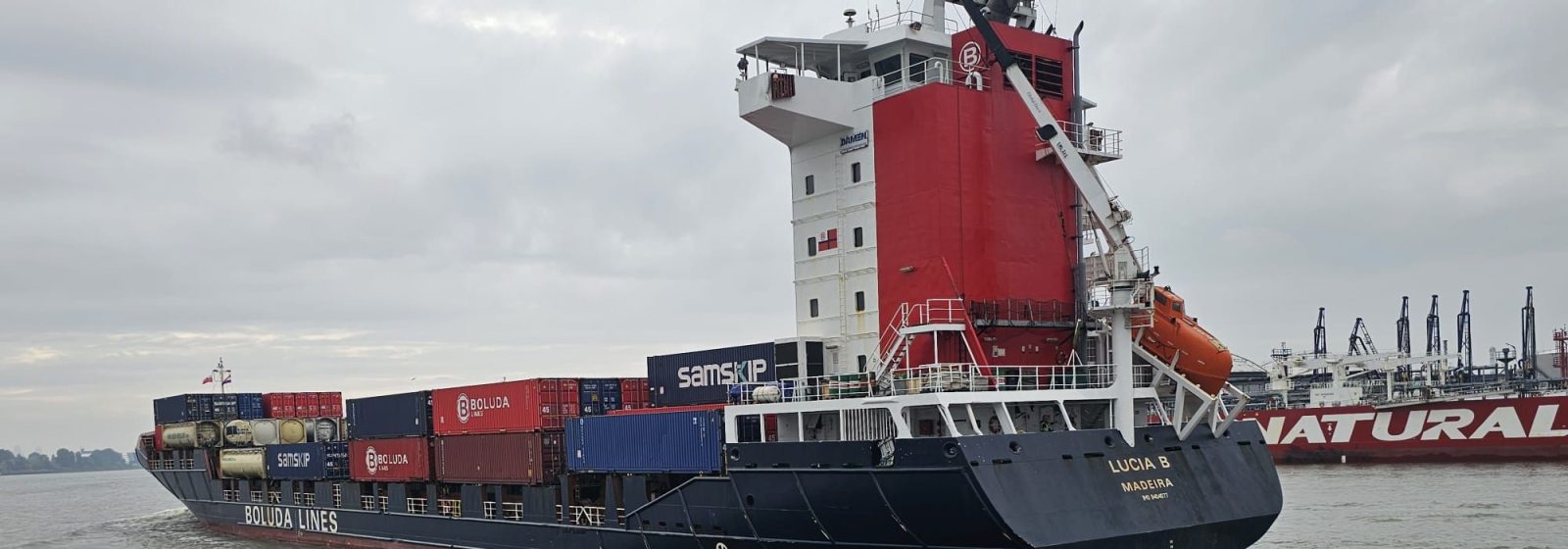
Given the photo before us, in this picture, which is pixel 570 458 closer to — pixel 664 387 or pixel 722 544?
pixel 664 387

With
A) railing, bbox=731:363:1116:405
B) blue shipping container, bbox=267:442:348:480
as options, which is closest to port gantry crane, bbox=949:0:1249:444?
railing, bbox=731:363:1116:405

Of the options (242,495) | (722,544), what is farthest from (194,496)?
(722,544)

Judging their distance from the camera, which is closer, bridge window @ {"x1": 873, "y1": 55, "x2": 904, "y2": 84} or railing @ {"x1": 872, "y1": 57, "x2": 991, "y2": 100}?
railing @ {"x1": 872, "y1": 57, "x2": 991, "y2": 100}

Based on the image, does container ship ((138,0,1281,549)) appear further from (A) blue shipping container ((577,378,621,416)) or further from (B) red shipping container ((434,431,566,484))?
(A) blue shipping container ((577,378,621,416))

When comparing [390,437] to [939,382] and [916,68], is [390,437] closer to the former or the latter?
[916,68]

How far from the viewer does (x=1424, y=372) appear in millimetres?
81000

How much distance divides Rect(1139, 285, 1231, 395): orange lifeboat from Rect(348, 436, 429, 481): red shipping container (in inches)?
865

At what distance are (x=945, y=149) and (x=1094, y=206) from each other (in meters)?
3.58

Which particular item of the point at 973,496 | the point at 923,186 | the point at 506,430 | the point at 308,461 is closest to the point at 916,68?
the point at 923,186

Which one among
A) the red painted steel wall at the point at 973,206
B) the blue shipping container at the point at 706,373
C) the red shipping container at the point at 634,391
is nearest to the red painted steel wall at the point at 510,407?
the red shipping container at the point at 634,391

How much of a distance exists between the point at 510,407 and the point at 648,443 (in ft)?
23.1

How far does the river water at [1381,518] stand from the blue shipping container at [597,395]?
1842cm

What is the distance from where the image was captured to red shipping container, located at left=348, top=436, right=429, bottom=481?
121 feet

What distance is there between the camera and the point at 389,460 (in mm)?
38406
